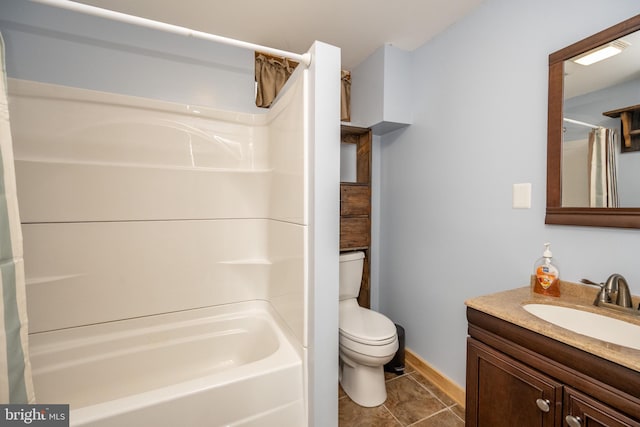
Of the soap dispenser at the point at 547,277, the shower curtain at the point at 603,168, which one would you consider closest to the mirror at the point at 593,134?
the shower curtain at the point at 603,168

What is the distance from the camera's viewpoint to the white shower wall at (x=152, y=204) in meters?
1.38

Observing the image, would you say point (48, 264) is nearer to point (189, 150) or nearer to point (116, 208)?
point (116, 208)

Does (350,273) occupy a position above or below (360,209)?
below

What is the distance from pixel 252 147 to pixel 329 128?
35.4 inches

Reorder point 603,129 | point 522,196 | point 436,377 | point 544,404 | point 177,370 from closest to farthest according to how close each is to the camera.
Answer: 1. point 544,404
2. point 603,129
3. point 522,196
4. point 177,370
5. point 436,377

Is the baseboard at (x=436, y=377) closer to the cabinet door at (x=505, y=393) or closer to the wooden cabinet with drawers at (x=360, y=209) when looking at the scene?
the wooden cabinet with drawers at (x=360, y=209)

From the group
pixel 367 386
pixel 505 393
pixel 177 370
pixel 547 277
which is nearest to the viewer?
pixel 505 393

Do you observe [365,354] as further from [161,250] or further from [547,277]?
[161,250]

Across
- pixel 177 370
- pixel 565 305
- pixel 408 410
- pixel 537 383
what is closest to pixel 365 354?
pixel 408 410

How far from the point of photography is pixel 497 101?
1.51 m

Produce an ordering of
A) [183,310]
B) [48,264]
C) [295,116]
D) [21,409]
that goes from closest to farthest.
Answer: [21,409]
[295,116]
[48,264]
[183,310]

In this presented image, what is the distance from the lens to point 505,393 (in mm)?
998

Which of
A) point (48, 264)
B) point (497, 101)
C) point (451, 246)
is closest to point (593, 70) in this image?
point (497, 101)

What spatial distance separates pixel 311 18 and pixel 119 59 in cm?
128
